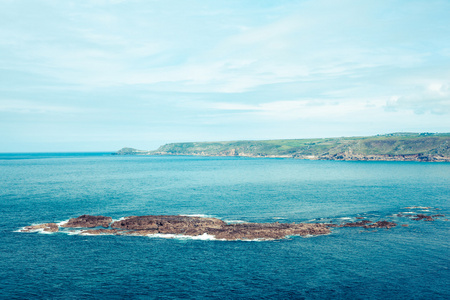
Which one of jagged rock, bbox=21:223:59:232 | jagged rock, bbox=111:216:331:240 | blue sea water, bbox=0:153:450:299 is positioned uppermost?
jagged rock, bbox=21:223:59:232

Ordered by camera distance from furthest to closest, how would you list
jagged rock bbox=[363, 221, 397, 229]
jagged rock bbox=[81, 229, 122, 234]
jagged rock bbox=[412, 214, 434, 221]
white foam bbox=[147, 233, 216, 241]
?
jagged rock bbox=[412, 214, 434, 221]
jagged rock bbox=[363, 221, 397, 229]
jagged rock bbox=[81, 229, 122, 234]
white foam bbox=[147, 233, 216, 241]

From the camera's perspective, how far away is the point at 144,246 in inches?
2763

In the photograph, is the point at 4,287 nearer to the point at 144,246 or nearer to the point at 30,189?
the point at 144,246

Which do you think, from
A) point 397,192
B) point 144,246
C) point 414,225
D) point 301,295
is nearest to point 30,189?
point 144,246

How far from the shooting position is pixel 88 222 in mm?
86750

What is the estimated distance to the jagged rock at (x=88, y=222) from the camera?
85188 mm

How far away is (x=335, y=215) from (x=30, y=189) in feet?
429

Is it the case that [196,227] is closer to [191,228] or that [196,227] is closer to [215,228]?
[191,228]

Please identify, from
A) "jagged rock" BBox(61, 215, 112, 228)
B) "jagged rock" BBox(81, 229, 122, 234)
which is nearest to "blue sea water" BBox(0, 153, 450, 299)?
"jagged rock" BBox(81, 229, 122, 234)

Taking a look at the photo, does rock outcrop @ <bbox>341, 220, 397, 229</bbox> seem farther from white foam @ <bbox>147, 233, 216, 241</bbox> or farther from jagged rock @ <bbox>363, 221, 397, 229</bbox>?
white foam @ <bbox>147, 233, 216, 241</bbox>

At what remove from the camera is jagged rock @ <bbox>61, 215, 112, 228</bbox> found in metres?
85.2

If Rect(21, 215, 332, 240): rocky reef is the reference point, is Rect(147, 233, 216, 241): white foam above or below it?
below

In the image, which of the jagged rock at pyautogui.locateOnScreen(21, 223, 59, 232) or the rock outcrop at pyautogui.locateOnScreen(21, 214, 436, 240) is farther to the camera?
the jagged rock at pyautogui.locateOnScreen(21, 223, 59, 232)

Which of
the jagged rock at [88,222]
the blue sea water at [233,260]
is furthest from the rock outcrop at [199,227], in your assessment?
the blue sea water at [233,260]
